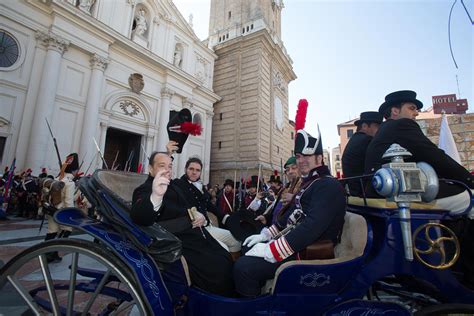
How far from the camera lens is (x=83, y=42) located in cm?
1170

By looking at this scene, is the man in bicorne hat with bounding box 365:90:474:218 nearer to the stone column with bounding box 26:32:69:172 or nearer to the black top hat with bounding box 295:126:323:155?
the black top hat with bounding box 295:126:323:155

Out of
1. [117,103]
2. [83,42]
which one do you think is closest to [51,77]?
[83,42]

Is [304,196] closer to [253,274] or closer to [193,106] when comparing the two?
[253,274]

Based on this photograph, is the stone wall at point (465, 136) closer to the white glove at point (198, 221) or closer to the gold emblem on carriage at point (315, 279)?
the gold emblem on carriage at point (315, 279)

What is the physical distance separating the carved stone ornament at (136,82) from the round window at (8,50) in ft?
16.8

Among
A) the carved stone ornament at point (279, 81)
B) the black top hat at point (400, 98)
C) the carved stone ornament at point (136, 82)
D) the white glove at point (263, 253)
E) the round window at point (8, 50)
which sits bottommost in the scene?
the white glove at point (263, 253)

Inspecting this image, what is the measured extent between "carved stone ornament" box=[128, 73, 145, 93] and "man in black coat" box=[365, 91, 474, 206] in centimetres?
1482

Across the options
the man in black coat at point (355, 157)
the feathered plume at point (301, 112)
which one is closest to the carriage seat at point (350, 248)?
the man in black coat at point (355, 157)

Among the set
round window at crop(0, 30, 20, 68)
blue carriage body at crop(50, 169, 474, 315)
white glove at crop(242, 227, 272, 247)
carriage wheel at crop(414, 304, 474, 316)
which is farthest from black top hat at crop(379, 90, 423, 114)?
round window at crop(0, 30, 20, 68)

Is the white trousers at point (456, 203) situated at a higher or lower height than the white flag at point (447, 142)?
lower

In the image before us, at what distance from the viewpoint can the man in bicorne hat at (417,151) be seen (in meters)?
1.60

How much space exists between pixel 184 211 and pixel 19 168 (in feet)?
Answer: 38.5

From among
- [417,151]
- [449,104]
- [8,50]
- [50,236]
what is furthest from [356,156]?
[449,104]

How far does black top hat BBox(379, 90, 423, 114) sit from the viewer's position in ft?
6.79
